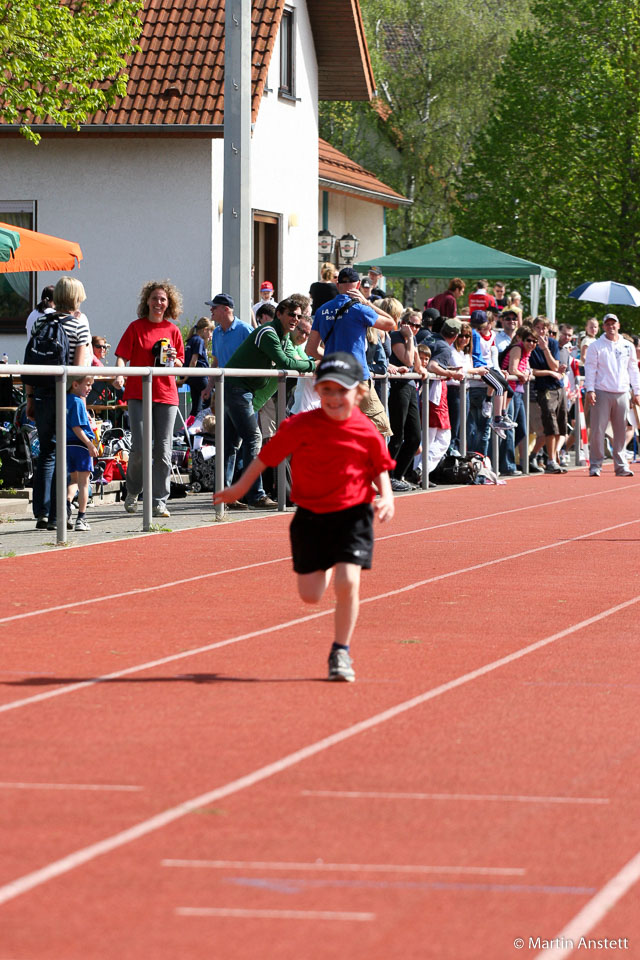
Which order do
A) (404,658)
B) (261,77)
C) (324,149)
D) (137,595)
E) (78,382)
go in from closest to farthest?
(404,658)
(137,595)
(78,382)
(261,77)
(324,149)

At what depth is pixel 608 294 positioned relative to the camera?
98.6ft

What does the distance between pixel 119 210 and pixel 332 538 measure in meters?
21.9

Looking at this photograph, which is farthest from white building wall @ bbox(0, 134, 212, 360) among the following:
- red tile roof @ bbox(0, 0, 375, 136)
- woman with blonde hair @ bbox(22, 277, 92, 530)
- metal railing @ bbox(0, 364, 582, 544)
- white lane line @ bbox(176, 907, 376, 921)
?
white lane line @ bbox(176, 907, 376, 921)

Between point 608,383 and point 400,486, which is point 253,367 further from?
point 608,383

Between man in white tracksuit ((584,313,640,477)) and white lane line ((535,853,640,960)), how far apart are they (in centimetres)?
1785

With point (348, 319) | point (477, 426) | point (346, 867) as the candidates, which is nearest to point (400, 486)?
point (477, 426)

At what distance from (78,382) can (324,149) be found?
30057 millimetres

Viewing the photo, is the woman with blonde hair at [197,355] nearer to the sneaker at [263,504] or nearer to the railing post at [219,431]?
the sneaker at [263,504]

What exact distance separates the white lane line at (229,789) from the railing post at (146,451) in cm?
612

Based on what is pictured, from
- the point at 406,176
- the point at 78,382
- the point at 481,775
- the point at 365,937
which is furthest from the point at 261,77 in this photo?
the point at 406,176

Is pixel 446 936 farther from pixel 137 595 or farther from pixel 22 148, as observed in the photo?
pixel 22 148

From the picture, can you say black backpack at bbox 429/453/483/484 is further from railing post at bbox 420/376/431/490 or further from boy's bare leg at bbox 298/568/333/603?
boy's bare leg at bbox 298/568/333/603

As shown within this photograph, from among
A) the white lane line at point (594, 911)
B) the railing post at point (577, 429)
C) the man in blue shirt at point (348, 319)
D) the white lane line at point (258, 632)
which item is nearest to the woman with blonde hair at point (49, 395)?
the man in blue shirt at point (348, 319)

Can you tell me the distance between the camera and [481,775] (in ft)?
20.0
